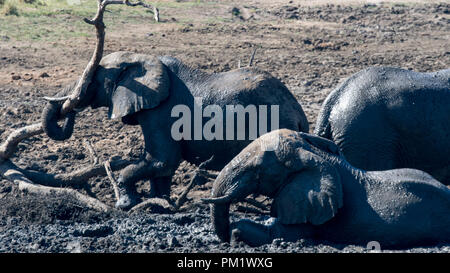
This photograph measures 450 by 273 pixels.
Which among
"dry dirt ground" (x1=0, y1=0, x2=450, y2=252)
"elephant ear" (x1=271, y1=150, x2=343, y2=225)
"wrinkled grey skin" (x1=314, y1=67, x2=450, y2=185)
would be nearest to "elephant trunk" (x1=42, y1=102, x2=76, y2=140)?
"dry dirt ground" (x1=0, y1=0, x2=450, y2=252)

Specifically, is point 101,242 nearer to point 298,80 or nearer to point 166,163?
point 166,163

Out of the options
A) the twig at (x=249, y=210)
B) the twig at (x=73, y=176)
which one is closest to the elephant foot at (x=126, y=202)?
the twig at (x=73, y=176)

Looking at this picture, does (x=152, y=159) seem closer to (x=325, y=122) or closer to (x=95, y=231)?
(x=95, y=231)

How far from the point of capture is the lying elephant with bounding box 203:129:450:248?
7.01 m

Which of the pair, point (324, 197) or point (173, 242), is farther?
point (173, 242)

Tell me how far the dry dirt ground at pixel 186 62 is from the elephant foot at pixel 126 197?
28cm

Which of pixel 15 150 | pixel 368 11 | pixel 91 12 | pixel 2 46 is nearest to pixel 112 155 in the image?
pixel 15 150

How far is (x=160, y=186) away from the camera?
9250 millimetres

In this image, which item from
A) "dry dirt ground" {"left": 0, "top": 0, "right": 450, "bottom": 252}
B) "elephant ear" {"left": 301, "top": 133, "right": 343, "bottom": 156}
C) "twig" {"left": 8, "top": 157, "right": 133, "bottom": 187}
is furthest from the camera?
"twig" {"left": 8, "top": 157, "right": 133, "bottom": 187}

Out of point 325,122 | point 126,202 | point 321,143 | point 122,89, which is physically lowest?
point 126,202

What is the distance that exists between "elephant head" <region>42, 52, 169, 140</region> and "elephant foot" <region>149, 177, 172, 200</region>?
666 millimetres

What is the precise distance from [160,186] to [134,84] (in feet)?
3.54

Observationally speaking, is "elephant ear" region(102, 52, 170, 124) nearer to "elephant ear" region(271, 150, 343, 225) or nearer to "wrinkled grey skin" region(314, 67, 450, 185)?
Result: "wrinkled grey skin" region(314, 67, 450, 185)

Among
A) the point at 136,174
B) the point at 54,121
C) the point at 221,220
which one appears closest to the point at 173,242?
the point at 221,220
